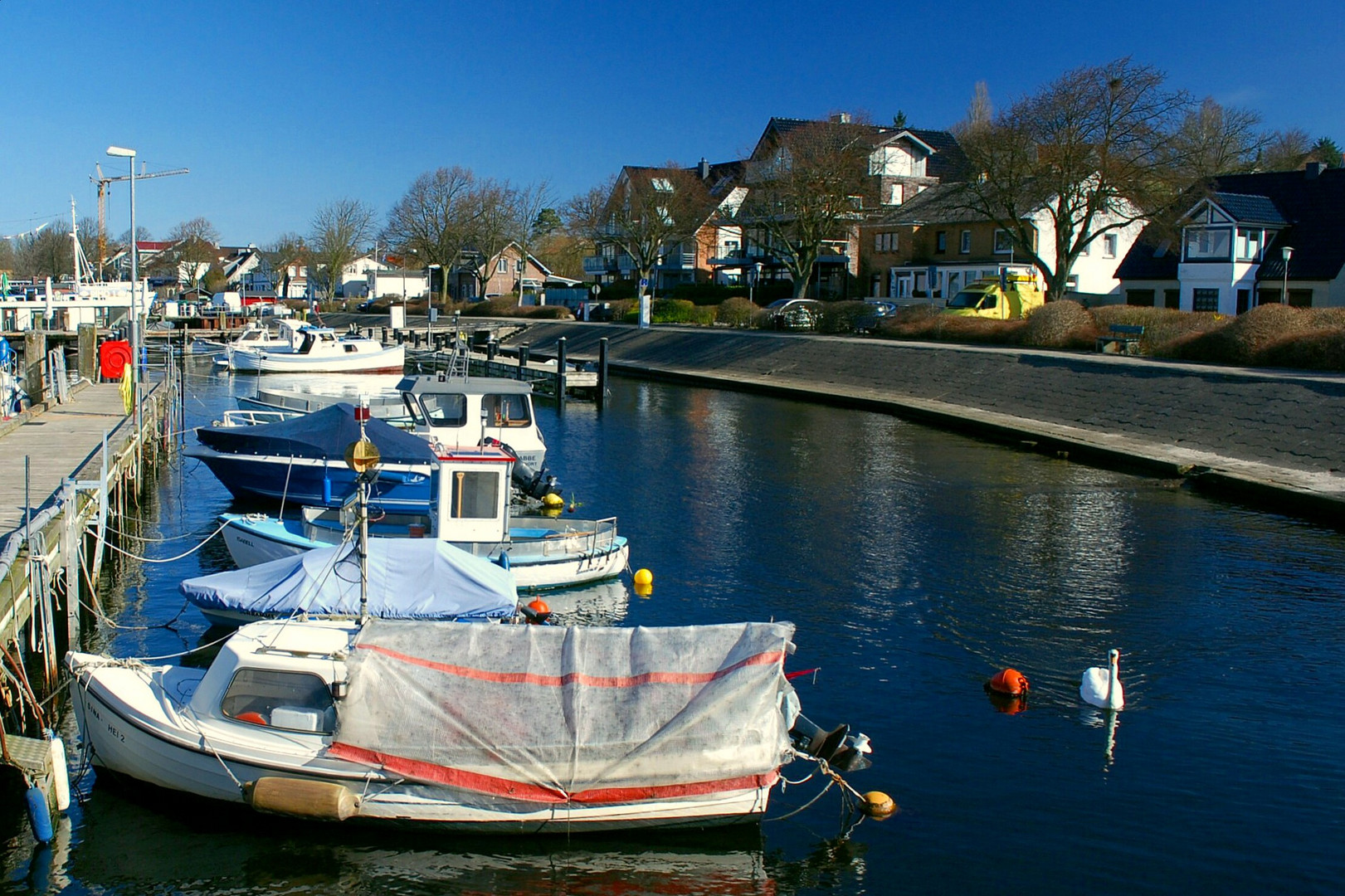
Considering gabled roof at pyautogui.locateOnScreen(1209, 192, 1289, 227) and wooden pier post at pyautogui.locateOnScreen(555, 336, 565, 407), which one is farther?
gabled roof at pyautogui.locateOnScreen(1209, 192, 1289, 227)

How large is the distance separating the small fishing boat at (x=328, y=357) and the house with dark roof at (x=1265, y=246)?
41202 millimetres

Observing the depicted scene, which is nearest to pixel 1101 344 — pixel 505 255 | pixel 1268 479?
pixel 1268 479

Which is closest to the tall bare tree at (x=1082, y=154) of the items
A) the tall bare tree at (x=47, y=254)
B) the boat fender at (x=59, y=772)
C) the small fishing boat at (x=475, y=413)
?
the small fishing boat at (x=475, y=413)

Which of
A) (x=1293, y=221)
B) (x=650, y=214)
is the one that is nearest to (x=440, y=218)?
(x=650, y=214)

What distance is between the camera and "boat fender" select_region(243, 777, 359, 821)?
1173cm

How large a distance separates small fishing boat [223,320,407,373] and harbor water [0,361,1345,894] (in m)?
27.8

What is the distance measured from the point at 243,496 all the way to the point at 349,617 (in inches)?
612

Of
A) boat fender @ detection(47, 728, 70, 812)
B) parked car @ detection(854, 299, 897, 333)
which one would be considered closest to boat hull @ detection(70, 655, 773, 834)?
boat fender @ detection(47, 728, 70, 812)

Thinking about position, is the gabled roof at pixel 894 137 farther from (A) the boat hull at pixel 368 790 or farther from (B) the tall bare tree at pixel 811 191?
(A) the boat hull at pixel 368 790

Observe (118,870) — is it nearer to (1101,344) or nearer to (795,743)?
(795,743)

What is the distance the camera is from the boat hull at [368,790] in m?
11.9

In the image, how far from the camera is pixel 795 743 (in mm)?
13414

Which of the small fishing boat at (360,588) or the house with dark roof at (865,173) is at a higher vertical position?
the house with dark roof at (865,173)

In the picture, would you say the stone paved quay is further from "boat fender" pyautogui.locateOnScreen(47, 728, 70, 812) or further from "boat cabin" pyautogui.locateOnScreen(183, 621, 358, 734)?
"boat fender" pyautogui.locateOnScreen(47, 728, 70, 812)
